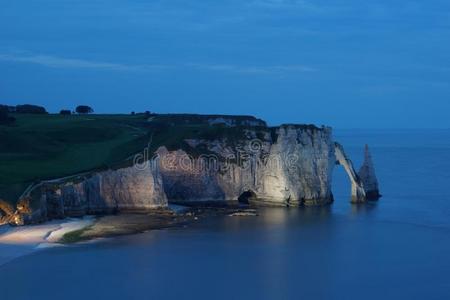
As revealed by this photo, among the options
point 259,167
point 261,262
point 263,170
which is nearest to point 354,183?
point 263,170

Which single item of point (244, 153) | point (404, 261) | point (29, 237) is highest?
point (244, 153)

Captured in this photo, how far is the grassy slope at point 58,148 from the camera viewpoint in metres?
52.9

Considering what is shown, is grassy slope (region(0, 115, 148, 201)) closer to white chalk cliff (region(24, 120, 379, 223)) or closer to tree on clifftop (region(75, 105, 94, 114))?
white chalk cliff (region(24, 120, 379, 223))

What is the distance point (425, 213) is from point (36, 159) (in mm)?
33747

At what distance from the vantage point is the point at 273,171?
62062 millimetres

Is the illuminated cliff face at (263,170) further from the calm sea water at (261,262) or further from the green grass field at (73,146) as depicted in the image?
the calm sea water at (261,262)

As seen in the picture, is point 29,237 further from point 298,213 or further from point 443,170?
point 443,170

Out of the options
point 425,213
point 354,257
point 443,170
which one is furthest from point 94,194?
point 443,170

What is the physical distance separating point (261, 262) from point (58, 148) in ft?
107

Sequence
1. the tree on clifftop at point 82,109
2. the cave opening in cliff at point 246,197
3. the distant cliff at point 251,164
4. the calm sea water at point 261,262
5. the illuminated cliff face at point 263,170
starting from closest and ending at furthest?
the calm sea water at point 261,262
the distant cliff at point 251,164
the illuminated cliff face at point 263,170
the cave opening in cliff at point 246,197
the tree on clifftop at point 82,109

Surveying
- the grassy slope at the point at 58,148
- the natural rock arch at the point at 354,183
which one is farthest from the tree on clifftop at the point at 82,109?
the natural rock arch at the point at 354,183

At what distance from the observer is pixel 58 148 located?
2621 inches

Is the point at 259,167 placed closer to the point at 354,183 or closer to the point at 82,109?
the point at 354,183

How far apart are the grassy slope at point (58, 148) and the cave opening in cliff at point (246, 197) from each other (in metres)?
10.3
